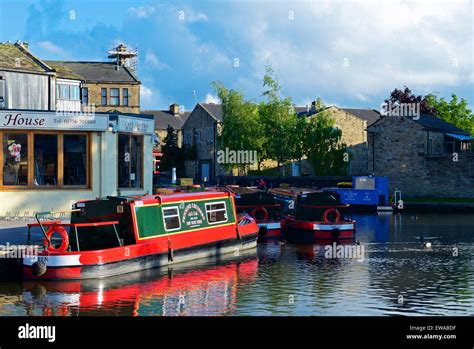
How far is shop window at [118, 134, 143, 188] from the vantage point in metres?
34.6

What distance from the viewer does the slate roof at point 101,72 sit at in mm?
84500

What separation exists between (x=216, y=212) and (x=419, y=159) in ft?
122

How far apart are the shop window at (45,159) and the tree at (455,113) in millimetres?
62351

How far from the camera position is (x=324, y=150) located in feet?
228

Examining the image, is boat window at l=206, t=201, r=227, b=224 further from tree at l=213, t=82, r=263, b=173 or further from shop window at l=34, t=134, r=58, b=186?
tree at l=213, t=82, r=263, b=173

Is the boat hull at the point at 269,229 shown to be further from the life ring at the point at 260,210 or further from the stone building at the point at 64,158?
the stone building at the point at 64,158

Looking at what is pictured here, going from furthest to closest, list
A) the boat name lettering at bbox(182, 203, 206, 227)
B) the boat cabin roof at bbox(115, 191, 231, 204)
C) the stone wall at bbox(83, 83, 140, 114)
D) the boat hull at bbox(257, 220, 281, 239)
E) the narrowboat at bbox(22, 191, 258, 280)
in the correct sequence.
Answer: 1. the stone wall at bbox(83, 83, 140, 114)
2. the boat hull at bbox(257, 220, 281, 239)
3. the boat name lettering at bbox(182, 203, 206, 227)
4. the boat cabin roof at bbox(115, 191, 231, 204)
5. the narrowboat at bbox(22, 191, 258, 280)

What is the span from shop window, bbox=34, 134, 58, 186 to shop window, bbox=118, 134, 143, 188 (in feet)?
9.89

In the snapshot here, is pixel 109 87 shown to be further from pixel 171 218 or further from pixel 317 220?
pixel 171 218

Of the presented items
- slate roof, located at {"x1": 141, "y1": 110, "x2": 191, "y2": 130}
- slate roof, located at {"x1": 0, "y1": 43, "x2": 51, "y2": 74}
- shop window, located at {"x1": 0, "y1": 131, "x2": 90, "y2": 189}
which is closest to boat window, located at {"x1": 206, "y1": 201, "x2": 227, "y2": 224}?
shop window, located at {"x1": 0, "y1": 131, "x2": 90, "y2": 189}

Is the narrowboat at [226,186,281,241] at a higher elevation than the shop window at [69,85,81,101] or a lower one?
lower

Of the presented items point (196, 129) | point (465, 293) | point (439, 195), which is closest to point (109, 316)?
point (465, 293)

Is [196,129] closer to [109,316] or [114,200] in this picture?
[114,200]
